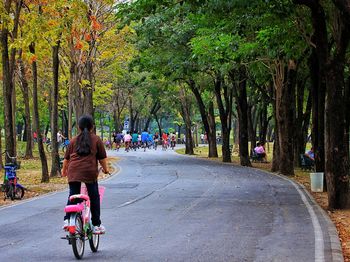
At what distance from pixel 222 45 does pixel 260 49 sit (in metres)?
2.13

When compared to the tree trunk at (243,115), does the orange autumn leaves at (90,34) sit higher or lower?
higher

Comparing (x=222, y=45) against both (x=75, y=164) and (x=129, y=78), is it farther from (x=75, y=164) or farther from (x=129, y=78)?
(x=129, y=78)

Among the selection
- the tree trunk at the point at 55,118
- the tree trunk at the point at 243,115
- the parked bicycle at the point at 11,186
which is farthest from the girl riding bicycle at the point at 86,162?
the tree trunk at the point at 243,115

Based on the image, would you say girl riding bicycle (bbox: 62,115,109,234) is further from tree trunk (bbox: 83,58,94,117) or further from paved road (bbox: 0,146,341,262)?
tree trunk (bbox: 83,58,94,117)

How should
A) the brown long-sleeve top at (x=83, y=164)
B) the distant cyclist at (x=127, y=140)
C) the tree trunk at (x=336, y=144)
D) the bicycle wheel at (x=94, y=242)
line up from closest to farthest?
1. the brown long-sleeve top at (x=83, y=164)
2. the bicycle wheel at (x=94, y=242)
3. the tree trunk at (x=336, y=144)
4. the distant cyclist at (x=127, y=140)

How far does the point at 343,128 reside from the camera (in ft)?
49.4

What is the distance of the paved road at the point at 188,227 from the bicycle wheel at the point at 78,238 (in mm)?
193

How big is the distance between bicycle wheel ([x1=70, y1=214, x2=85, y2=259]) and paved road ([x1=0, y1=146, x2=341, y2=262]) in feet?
0.63

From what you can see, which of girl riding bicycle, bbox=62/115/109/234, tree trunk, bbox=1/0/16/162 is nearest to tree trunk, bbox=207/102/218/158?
tree trunk, bbox=1/0/16/162

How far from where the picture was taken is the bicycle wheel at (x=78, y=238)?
27.0 feet

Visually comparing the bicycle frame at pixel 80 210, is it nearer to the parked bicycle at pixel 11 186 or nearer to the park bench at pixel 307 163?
the parked bicycle at pixel 11 186

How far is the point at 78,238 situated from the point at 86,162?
104 centimetres

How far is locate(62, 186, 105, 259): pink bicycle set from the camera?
26.8 feet

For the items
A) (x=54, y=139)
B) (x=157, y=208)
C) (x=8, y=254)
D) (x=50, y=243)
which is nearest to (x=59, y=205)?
(x=157, y=208)
